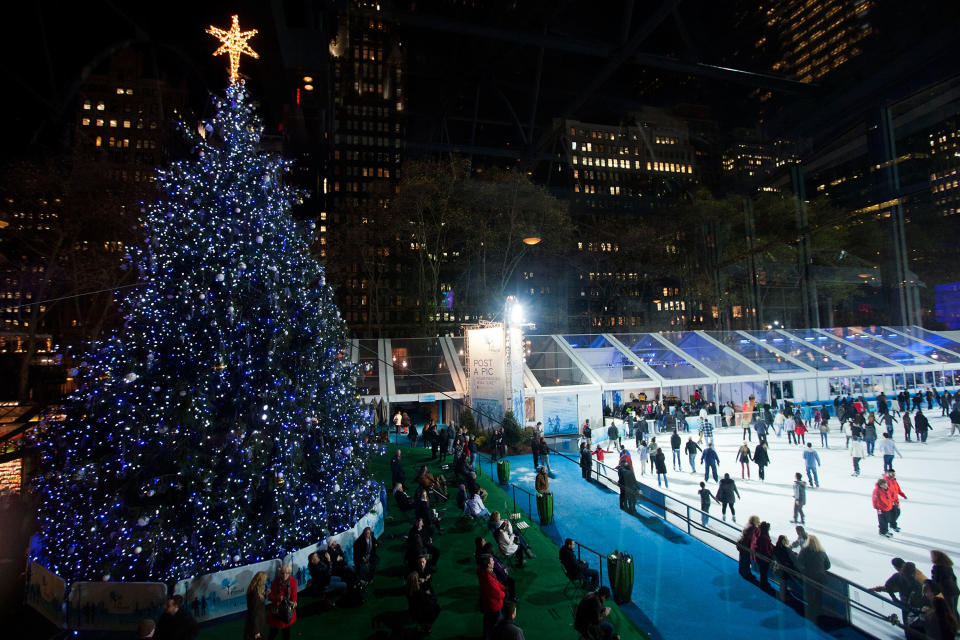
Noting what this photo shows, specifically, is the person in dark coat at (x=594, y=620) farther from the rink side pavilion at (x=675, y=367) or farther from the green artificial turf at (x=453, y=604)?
the rink side pavilion at (x=675, y=367)

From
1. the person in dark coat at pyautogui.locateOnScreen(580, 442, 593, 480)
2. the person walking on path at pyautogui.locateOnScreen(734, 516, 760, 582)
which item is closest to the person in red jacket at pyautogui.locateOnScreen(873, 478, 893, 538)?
the person walking on path at pyautogui.locateOnScreen(734, 516, 760, 582)

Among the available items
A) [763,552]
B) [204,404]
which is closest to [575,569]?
[763,552]

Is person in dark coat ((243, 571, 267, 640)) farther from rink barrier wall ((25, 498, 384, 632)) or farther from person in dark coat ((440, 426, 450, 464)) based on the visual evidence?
person in dark coat ((440, 426, 450, 464))

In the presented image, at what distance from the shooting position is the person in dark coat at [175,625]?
176 inches

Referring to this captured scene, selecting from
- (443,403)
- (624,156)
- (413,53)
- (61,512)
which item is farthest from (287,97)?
(624,156)

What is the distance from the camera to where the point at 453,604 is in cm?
638

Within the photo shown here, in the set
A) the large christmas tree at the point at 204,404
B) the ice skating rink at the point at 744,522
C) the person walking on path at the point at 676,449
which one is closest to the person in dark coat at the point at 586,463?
the ice skating rink at the point at 744,522

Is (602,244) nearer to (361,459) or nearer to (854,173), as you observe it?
(854,173)

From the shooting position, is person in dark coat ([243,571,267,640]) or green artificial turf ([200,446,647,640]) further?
green artificial turf ([200,446,647,640])

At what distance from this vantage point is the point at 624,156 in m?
31.0

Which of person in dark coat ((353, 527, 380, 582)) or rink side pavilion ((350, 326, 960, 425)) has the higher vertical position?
rink side pavilion ((350, 326, 960, 425))

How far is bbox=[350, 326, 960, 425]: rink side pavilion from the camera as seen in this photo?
1905 cm

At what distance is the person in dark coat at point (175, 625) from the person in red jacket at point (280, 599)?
0.79m

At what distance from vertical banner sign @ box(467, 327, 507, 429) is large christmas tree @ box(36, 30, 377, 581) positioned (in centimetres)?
939
